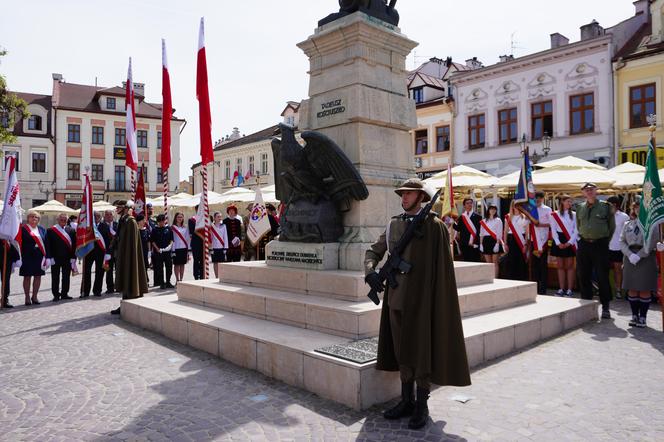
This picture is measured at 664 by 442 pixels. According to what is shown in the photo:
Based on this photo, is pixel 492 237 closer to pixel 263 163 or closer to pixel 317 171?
pixel 317 171

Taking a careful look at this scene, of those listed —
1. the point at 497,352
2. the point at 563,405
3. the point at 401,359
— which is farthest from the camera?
the point at 497,352

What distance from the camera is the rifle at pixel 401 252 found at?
3.89m

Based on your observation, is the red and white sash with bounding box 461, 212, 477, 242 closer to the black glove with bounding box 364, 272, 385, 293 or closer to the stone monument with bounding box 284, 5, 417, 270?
the stone monument with bounding box 284, 5, 417, 270

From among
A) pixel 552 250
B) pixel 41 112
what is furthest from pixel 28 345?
pixel 41 112

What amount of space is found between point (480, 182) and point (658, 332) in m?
8.69

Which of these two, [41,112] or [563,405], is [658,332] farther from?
[41,112]

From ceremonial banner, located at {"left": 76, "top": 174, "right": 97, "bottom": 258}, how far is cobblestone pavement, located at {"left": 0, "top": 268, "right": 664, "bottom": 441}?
15.5ft

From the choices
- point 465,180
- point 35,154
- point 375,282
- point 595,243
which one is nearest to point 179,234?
point 465,180

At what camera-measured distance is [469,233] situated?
13031 mm

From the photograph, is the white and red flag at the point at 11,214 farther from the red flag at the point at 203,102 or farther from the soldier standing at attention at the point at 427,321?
the soldier standing at attention at the point at 427,321

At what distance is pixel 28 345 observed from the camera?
661cm

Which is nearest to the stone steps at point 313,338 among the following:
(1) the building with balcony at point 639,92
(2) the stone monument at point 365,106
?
(2) the stone monument at point 365,106

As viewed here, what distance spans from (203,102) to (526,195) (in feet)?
22.4

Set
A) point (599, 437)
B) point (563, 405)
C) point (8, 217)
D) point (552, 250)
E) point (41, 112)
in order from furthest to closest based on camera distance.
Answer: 1. point (41, 112)
2. point (552, 250)
3. point (8, 217)
4. point (563, 405)
5. point (599, 437)
